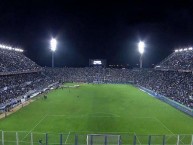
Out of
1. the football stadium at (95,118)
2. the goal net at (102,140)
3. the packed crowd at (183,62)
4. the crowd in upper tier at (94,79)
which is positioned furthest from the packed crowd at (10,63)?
the packed crowd at (183,62)

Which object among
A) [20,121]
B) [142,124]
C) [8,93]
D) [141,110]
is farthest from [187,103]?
[8,93]

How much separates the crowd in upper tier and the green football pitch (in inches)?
226

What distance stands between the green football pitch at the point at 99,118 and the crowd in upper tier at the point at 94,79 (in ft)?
18.9

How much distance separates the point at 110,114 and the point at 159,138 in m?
14.9

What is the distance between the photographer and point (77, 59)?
127 metres

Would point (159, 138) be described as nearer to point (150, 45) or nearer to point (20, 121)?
point (20, 121)

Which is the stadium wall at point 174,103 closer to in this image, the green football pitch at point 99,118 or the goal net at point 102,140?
the green football pitch at point 99,118

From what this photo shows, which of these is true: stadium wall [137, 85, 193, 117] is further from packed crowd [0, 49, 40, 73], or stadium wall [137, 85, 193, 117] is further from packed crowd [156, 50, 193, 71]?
packed crowd [0, 49, 40, 73]

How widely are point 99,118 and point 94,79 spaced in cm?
6633

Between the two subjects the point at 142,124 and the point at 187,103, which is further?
the point at 187,103

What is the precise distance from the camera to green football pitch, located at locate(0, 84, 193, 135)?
32469mm

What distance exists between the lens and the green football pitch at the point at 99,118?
32.5 m

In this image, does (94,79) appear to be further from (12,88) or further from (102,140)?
(102,140)

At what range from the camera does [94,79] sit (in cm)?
10475
